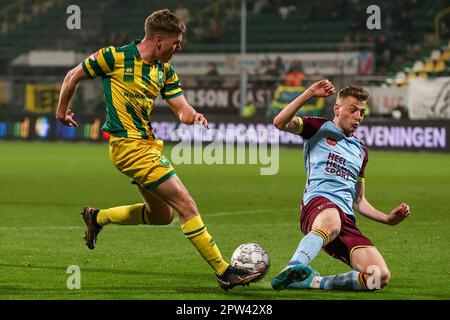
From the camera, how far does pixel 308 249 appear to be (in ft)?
24.3

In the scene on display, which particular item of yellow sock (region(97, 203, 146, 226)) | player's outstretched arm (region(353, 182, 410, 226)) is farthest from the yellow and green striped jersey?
player's outstretched arm (region(353, 182, 410, 226))

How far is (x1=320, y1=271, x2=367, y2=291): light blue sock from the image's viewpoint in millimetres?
7789

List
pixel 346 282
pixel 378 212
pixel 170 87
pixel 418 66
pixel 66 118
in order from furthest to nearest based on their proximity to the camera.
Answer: pixel 418 66, pixel 170 87, pixel 66 118, pixel 378 212, pixel 346 282

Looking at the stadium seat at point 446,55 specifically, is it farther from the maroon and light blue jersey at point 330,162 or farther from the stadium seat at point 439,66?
the maroon and light blue jersey at point 330,162

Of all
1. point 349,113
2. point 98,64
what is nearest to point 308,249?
point 349,113

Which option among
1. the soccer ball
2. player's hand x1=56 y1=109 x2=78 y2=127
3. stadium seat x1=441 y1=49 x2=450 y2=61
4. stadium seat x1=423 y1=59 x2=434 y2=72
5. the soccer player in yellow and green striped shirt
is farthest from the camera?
stadium seat x1=441 y1=49 x2=450 y2=61

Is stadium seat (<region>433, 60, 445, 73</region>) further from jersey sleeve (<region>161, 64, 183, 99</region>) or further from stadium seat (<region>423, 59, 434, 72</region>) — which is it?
jersey sleeve (<region>161, 64, 183, 99</region>)

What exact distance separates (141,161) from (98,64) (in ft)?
2.71

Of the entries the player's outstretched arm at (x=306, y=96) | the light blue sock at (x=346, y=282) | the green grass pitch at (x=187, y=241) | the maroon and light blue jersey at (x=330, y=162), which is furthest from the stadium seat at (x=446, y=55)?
the player's outstretched arm at (x=306, y=96)

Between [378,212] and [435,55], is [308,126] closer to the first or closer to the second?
[378,212]

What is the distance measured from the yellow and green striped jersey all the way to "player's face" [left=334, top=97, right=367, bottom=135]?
4.77ft

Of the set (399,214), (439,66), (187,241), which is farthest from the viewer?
(439,66)

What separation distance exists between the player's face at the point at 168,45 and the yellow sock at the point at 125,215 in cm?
143

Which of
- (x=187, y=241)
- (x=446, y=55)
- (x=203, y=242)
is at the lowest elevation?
(x=187, y=241)
